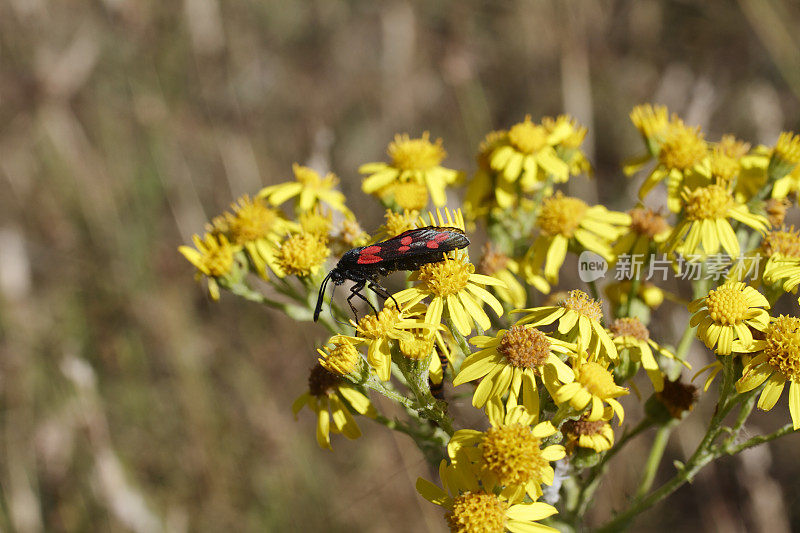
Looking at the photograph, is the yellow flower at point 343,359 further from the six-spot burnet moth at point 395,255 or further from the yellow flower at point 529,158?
the yellow flower at point 529,158

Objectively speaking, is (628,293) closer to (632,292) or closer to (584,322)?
(632,292)

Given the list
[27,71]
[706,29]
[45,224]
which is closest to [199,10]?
[27,71]

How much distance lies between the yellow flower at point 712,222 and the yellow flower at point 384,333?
1910 millimetres

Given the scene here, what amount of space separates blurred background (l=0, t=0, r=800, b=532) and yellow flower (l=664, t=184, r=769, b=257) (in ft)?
7.27

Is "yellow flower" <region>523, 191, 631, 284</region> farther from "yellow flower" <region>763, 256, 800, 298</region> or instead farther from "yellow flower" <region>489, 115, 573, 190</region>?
"yellow flower" <region>763, 256, 800, 298</region>

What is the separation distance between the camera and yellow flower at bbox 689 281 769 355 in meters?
2.81

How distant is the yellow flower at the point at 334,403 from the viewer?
130 inches

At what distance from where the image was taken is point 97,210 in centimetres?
841

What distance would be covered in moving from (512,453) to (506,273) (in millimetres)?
1817

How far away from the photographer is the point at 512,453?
245cm

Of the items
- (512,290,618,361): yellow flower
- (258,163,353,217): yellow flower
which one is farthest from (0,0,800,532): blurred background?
(512,290,618,361): yellow flower

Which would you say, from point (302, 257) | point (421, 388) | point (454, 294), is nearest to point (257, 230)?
point (302, 257)

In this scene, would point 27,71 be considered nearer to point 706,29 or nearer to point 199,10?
point 199,10

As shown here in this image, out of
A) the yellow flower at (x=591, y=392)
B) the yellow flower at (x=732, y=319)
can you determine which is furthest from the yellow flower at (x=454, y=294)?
the yellow flower at (x=732, y=319)
